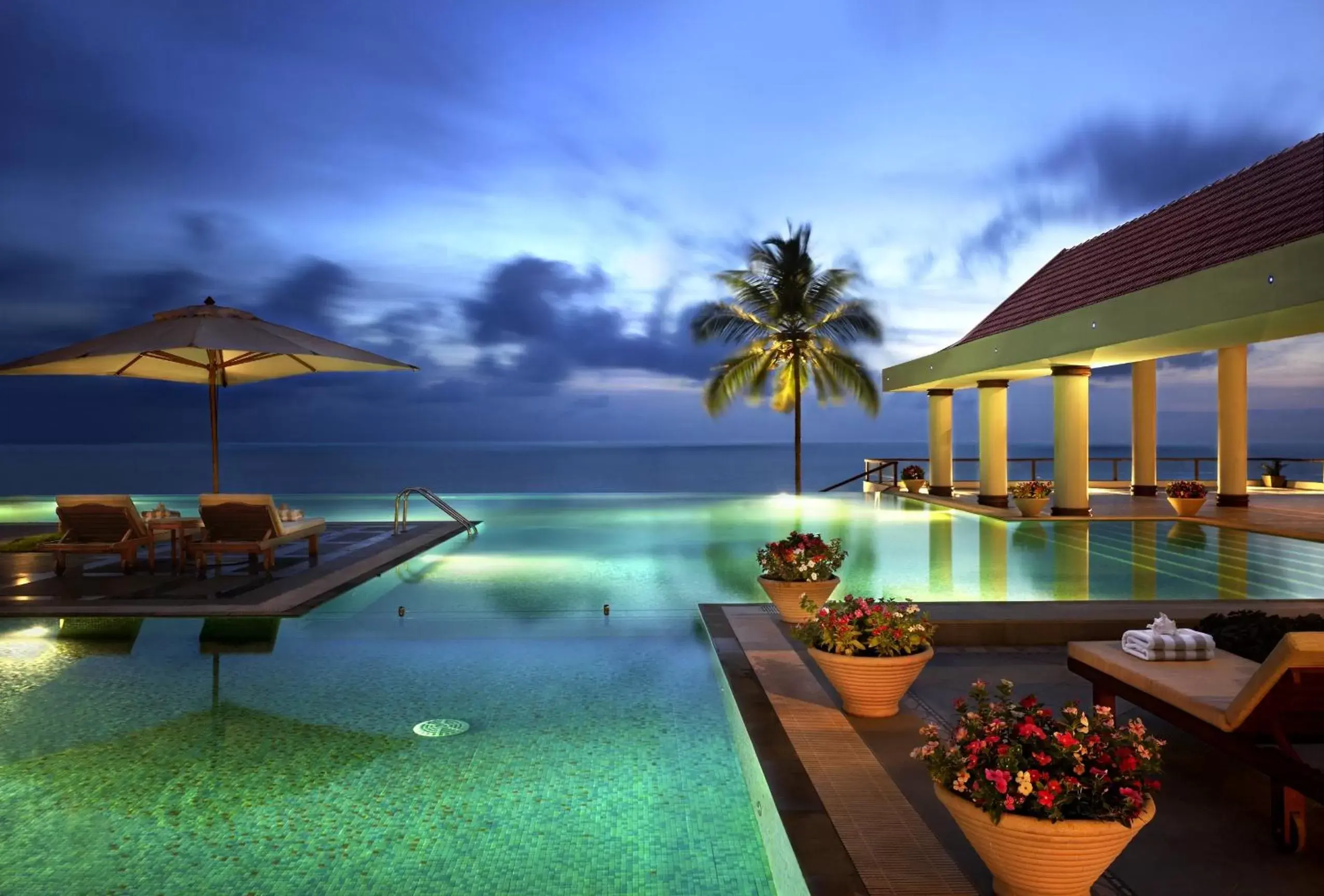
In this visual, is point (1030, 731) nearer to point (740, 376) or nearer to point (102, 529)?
point (102, 529)

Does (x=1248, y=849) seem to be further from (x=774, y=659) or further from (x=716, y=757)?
(x=774, y=659)

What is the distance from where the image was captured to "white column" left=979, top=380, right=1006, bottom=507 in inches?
690

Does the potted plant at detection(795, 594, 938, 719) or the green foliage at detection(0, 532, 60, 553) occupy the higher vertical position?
the potted plant at detection(795, 594, 938, 719)

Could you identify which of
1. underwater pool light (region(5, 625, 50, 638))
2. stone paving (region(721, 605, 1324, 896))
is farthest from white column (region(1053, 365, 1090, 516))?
underwater pool light (region(5, 625, 50, 638))

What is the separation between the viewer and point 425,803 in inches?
142

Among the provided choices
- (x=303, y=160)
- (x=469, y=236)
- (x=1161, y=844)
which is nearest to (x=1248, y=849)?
(x=1161, y=844)

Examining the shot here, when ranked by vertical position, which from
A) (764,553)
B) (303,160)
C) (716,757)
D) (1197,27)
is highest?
(1197,27)

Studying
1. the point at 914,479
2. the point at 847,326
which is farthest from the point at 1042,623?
the point at 847,326

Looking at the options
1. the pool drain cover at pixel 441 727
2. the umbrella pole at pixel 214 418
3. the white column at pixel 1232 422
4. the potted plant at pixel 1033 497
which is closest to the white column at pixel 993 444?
the potted plant at pixel 1033 497

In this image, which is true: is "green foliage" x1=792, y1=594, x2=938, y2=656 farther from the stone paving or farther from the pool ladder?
the pool ladder

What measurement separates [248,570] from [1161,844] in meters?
8.89

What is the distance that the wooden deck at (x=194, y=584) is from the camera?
717 centimetres

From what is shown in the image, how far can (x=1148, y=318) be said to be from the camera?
1097cm

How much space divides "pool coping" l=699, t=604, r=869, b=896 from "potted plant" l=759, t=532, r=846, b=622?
3.97 ft
